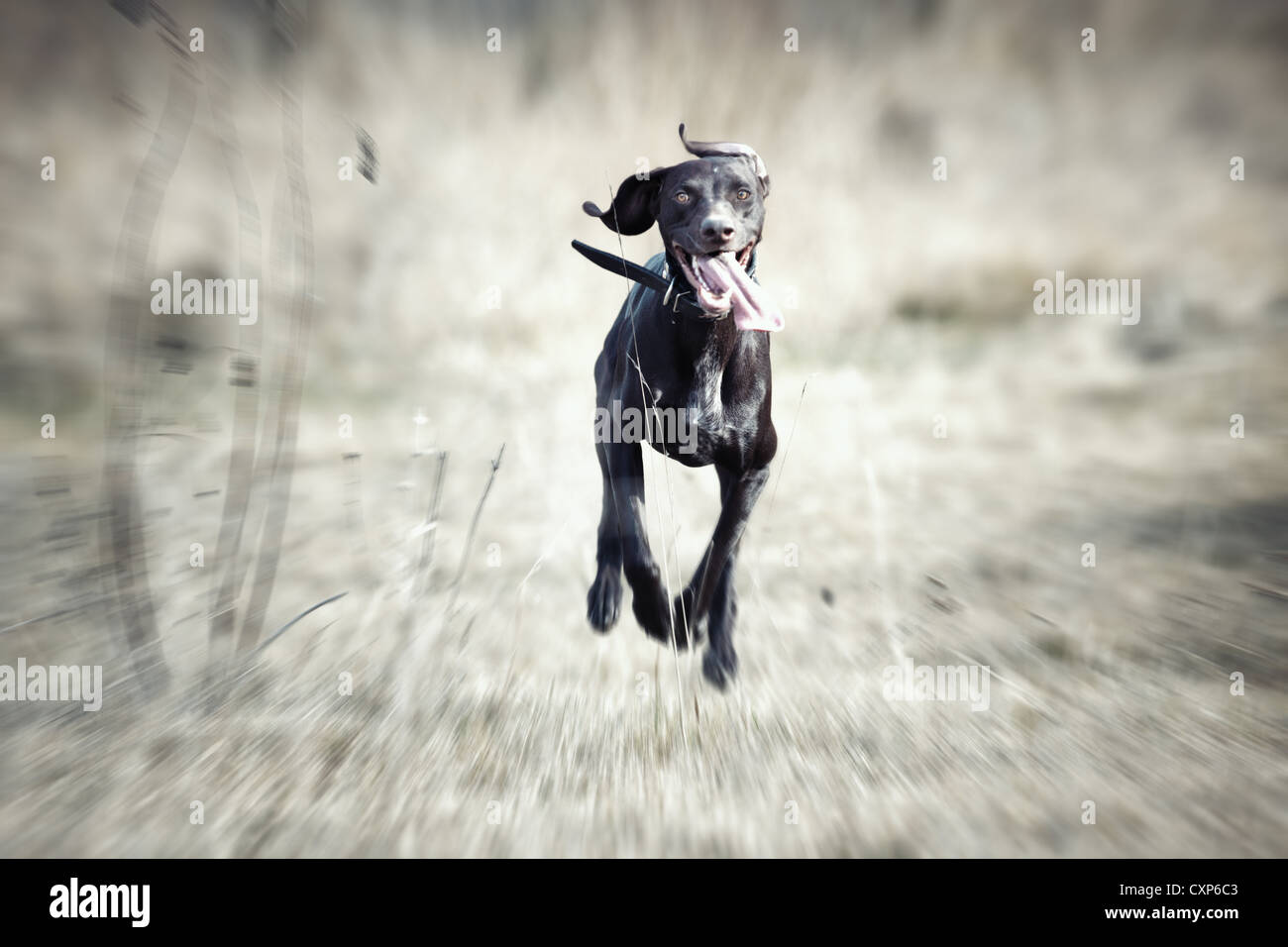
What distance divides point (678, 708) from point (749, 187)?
8.54ft

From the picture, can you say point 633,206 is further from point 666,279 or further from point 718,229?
point 718,229

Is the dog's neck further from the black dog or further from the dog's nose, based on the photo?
the dog's nose

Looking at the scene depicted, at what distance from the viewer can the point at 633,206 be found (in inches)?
138

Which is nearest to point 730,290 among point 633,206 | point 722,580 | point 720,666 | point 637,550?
point 633,206

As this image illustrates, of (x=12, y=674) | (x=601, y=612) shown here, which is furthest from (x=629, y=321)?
(x=12, y=674)

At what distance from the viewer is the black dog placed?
3.21 m

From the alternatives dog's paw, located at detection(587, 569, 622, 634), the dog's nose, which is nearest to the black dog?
the dog's nose

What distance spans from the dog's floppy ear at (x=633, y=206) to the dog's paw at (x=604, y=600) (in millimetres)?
2124

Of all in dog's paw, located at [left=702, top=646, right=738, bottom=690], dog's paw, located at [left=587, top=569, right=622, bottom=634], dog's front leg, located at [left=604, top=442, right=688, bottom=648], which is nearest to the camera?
dog's front leg, located at [left=604, top=442, right=688, bottom=648]

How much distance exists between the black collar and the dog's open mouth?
120 millimetres

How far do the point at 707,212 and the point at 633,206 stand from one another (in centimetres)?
52

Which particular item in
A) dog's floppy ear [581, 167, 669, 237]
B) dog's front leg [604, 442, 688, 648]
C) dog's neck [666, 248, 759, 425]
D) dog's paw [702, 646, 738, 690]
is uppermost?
dog's floppy ear [581, 167, 669, 237]

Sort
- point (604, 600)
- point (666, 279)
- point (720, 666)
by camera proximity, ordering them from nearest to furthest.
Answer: point (666, 279)
point (720, 666)
point (604, 600)

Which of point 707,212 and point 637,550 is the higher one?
point 707,212
